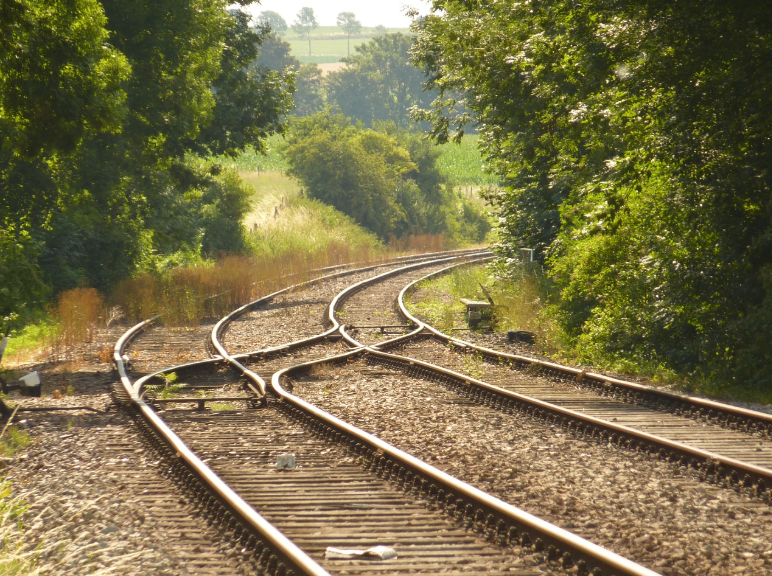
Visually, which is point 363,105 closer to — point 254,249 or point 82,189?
point 254,249

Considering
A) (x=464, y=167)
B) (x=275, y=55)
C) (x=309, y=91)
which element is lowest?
(x=464, y=167)

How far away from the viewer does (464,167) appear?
72.6m

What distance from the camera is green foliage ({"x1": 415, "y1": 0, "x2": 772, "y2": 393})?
34.5 ft

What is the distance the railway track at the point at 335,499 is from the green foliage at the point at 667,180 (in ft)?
18.4

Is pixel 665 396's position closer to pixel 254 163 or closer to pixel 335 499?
pixel 335 499

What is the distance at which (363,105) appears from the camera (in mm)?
109062

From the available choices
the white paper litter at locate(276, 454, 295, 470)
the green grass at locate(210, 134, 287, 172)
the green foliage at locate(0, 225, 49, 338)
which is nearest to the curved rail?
the white paper litter at locate(276, 454, 295, 470)

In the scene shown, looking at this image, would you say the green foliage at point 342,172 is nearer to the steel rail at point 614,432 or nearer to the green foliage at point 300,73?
the steel rail at point 614,432

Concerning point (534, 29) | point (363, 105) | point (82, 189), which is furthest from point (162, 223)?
point (363, 105)

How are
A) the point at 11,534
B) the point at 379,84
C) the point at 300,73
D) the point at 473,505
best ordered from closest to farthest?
the point at 11,534 → the point at 473,505 → the point at 300,73 → the point at 379,84

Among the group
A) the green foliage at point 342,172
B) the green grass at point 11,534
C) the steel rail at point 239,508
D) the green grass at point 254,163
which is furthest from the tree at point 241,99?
the green grass at point 254,163

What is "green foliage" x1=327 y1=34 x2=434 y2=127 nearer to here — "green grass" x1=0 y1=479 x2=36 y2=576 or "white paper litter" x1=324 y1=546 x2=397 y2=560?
"green grass" x1=0 y1=479 x2=36 y2=576

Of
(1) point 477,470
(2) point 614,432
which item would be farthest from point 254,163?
(1) point 477,470

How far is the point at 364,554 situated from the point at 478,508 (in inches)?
41.1
